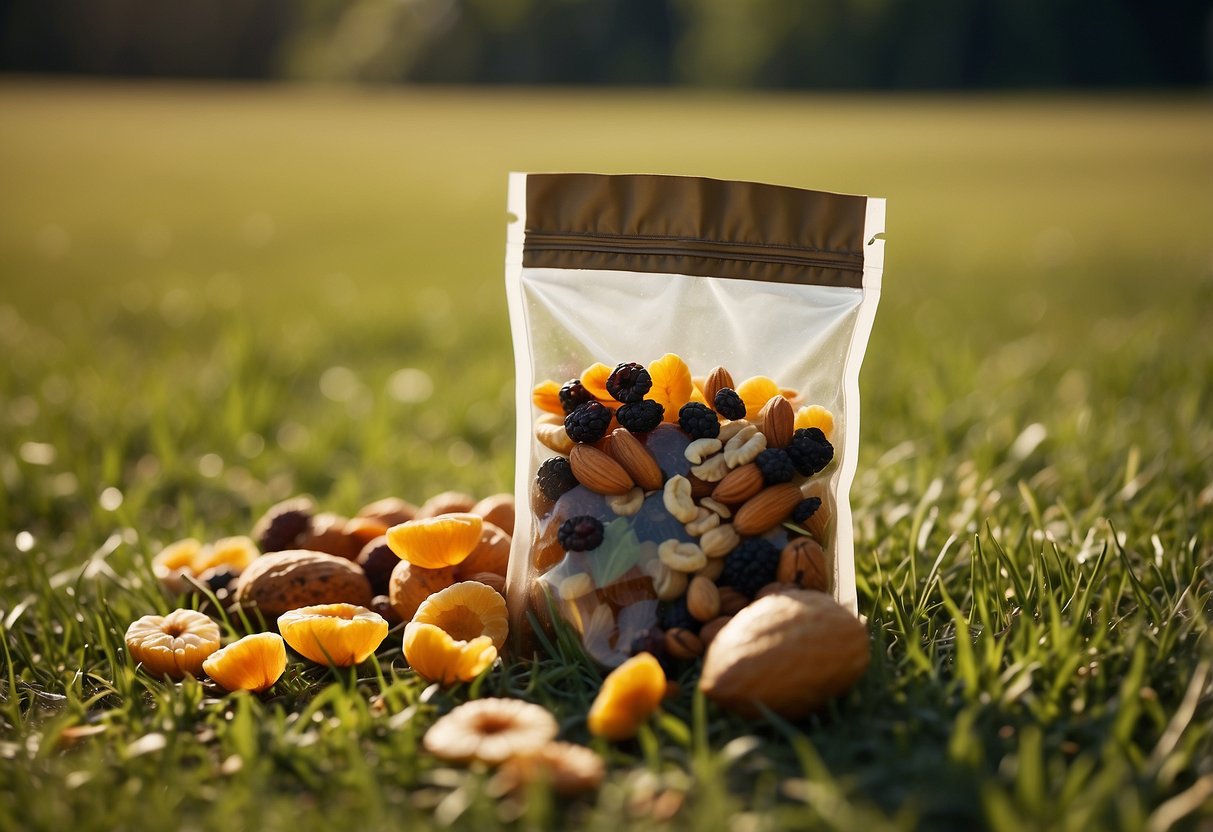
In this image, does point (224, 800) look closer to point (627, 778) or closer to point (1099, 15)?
point (627, 778)

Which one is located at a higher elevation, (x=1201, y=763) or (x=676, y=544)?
(x=676, y=544)

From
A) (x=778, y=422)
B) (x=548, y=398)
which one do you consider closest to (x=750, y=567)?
(x=778, y=422)

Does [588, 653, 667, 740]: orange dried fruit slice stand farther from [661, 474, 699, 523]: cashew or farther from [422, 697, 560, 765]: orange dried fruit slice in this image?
[661, 474, 699, 523]: cashew

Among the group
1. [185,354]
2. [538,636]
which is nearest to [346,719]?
[538,636]

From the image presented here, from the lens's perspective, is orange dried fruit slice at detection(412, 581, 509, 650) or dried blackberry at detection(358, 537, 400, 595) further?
dried blackberry at detection(358, 537, 400, 595)

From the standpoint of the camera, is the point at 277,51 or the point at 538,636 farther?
the point at 277,51

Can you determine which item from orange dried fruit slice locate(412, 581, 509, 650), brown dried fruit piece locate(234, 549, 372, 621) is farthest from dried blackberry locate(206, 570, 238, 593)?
orange dried fruit slice locate(412, 581, 509, 650)
